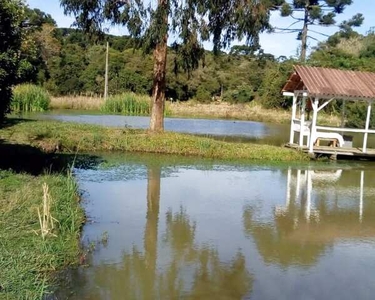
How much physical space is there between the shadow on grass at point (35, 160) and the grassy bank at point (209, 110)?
16.1 metres

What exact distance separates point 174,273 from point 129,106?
22808mm

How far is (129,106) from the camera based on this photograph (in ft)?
90.7

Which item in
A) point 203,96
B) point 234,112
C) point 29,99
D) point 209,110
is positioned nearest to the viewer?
point 29,99

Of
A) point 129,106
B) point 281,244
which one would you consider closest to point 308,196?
point 281,244

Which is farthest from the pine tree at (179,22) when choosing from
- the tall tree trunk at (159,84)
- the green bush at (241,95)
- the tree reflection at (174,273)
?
the green bush at (241,95)

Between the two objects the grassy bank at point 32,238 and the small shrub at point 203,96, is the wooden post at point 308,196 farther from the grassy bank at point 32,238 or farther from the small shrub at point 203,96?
the small shrub at point 203,96

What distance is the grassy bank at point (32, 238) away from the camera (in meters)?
4.36

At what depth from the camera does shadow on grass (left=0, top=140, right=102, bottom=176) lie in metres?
9.28

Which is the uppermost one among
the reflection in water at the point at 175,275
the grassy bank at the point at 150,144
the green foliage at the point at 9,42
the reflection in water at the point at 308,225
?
the green foliage at the point at 9,42

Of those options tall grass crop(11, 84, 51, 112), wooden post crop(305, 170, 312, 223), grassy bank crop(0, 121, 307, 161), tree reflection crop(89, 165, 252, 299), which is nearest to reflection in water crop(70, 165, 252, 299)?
tree reflection crop(89, 165, 252, 299)

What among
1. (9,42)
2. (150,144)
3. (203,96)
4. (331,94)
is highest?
(203,96)

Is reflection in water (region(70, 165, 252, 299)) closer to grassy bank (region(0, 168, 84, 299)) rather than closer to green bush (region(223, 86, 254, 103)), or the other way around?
grassy bank (region(0, 168, 84, 299))

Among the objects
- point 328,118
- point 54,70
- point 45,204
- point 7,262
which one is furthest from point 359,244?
point 54,70

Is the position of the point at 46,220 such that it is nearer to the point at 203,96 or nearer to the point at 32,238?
the point at 32,238
